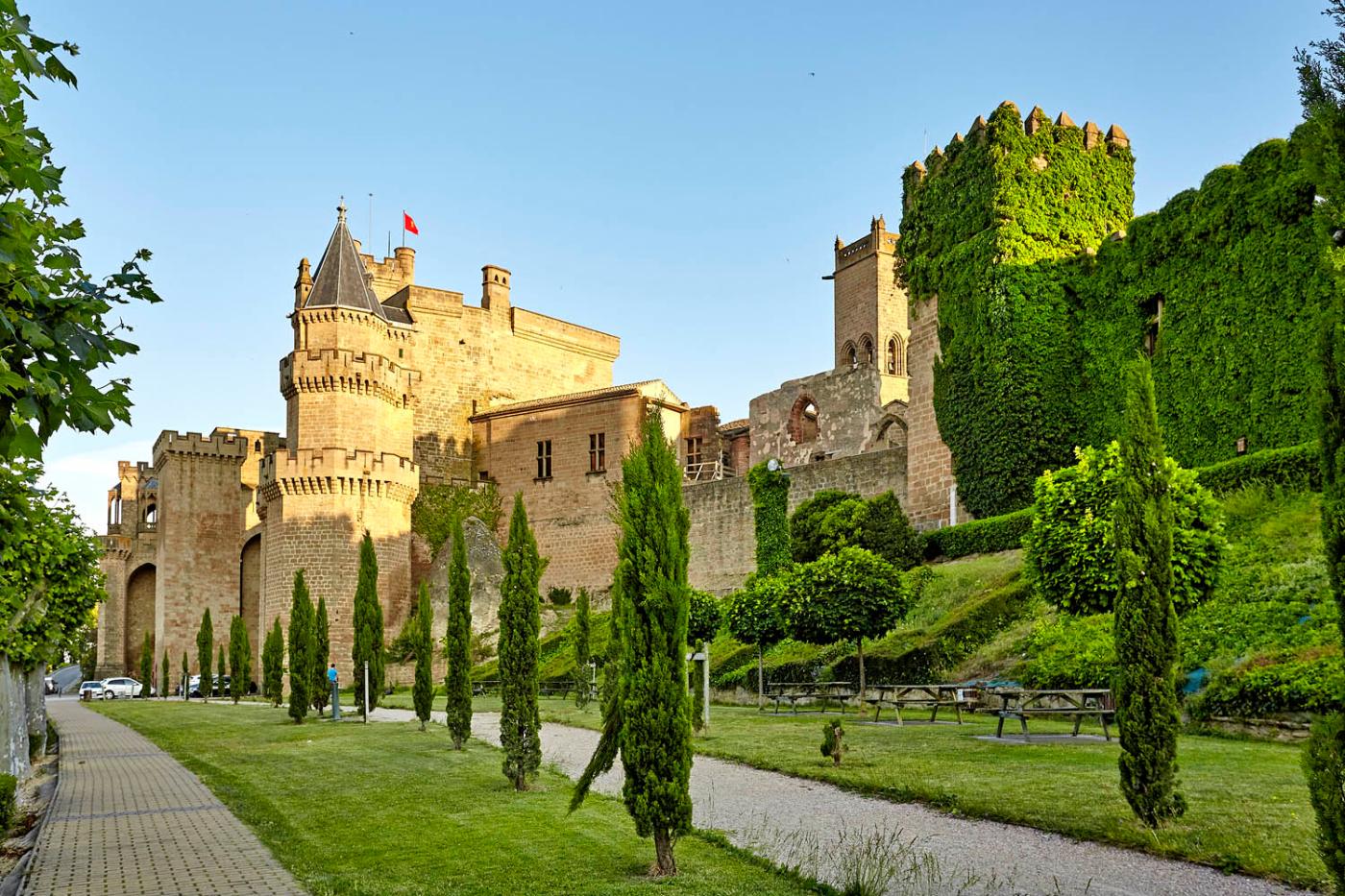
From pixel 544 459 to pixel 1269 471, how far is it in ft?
104

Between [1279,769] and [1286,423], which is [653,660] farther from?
[1286,423]

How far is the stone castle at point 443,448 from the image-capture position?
1590 inches

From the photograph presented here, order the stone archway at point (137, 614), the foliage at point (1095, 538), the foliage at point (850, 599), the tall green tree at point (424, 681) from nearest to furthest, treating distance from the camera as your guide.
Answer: the foliage at point (1095, 538)
the foliage at point (850, 599)
the tall green tree at point (424, 681)
the stone archway at point (137, 614)

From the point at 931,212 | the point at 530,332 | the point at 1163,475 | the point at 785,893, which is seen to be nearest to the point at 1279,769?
the point at 1163,475

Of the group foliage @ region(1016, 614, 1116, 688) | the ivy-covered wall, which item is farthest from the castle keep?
foliage @ region(1016, 614, 1116, 688)

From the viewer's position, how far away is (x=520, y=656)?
47.6ft

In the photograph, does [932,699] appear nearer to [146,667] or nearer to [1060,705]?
[1060,705]

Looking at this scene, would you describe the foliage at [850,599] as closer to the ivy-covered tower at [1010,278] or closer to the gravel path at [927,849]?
the gravel path at [927,849]

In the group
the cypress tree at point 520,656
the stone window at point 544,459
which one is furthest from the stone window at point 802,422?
the cypress tree at point 520,656

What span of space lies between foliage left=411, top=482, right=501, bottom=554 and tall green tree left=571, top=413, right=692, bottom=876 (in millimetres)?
38230

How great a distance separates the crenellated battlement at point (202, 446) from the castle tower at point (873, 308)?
94.1ft

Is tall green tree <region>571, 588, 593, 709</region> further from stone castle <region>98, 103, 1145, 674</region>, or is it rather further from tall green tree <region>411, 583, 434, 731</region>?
stone castle <region>98, 103, 1145, 674</region>

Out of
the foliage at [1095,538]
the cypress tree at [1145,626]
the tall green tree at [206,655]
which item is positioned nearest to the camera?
the cypress tree at [1145,626]

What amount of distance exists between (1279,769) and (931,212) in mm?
22927
